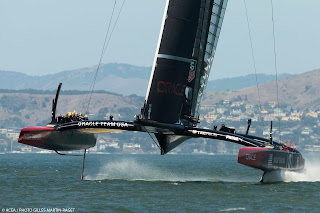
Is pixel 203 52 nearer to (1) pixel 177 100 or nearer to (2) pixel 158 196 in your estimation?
(1) pixel 177 100

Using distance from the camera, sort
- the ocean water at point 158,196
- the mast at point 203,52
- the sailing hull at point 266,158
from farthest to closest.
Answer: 1. the mast at point 203,52
2. the sailing hull at point 266,158
3. the ocean water at point 158,196

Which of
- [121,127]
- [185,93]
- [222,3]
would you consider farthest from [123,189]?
[222,3]

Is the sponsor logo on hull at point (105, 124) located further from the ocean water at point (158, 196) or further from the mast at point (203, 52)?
the mast at point (203, 52)

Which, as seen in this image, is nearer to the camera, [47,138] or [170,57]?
[170,57]

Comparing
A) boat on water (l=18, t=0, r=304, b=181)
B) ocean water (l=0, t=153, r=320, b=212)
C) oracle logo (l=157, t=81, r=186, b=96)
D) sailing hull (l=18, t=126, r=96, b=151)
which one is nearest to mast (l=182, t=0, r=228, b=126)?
boat on water (l=18, t=0, r=304, b=181)

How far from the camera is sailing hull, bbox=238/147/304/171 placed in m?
18.1

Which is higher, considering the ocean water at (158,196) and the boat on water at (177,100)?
the boat on water at (177,100)

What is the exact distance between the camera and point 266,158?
18453 mm

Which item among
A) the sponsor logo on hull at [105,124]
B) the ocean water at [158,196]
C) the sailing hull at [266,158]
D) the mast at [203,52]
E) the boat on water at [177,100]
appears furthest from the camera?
the mast at [203,52]

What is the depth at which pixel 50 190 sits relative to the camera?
1934 centimetres

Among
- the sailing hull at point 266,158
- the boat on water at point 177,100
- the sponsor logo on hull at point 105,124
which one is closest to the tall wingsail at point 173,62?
the boat on water at point 177,100

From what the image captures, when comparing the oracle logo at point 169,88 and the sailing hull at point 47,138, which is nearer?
the oracle logo at point 169,88

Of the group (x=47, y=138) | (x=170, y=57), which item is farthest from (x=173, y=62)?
(x=47, y=138)

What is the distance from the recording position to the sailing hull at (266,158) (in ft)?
59.4
